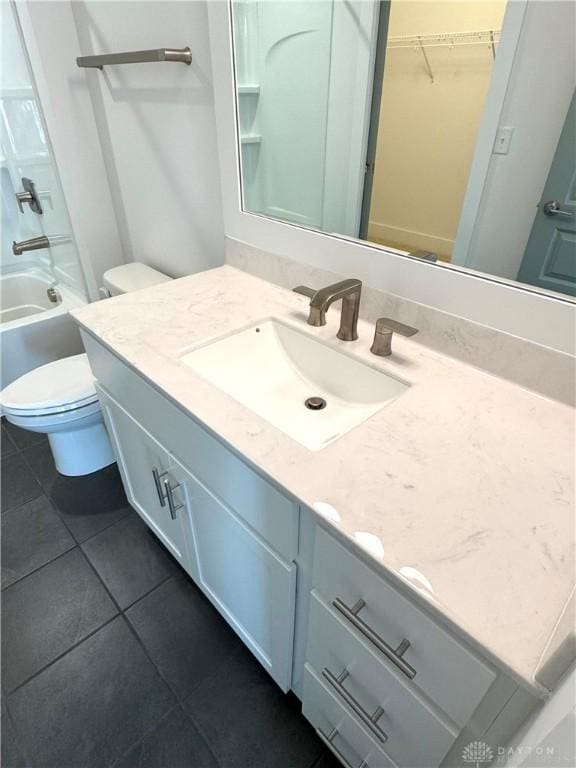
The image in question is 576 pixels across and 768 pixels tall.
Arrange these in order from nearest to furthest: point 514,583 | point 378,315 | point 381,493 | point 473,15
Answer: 1. point 514,583
2. point 381,493
3. point 473,15
4. point 378,315

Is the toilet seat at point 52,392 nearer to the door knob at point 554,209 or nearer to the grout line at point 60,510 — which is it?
the grout line at point 60,510

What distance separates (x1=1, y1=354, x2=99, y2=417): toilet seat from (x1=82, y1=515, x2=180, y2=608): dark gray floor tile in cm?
47

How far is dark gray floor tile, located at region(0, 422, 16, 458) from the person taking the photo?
1841 millimetres

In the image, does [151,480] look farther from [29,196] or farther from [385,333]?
[29,196]

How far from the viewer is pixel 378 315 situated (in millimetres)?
1023

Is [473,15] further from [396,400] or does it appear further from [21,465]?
[21,465]

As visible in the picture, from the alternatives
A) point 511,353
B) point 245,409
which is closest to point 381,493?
point 245,409

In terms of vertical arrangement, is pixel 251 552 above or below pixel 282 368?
below

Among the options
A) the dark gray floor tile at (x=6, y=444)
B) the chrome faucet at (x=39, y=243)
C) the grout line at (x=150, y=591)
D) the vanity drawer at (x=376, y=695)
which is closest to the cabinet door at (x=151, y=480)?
the grout line at (x=150, y=591)

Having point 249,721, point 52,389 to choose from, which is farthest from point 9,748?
point 52,389

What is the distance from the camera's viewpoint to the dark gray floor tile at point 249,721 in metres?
1.00

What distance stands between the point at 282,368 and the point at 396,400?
0.35 m

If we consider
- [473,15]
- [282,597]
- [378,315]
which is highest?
[473,15]

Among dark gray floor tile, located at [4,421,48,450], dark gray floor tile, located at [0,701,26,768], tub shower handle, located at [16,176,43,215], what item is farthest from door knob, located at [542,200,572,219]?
tub shower handle, located at [16,176,43,215]
